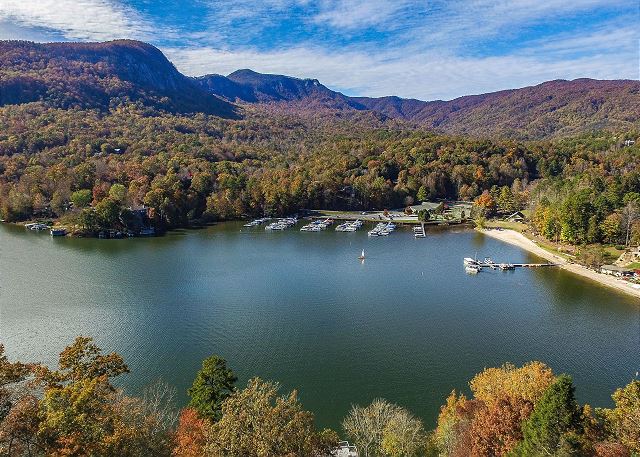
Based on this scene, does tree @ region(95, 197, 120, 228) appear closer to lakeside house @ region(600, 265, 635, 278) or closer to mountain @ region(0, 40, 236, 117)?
lakeside house @ region(600, 265, 635, 278)

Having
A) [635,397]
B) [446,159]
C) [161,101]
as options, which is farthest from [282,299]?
[161,101]

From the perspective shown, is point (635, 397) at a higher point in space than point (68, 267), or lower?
higher

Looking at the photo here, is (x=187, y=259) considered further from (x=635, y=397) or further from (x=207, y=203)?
(x=635, y=397)

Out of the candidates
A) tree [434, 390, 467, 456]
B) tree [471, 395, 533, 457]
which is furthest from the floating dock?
tree [471, 395, 533, 457]

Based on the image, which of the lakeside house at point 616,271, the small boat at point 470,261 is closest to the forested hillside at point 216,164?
the lakeside house at point 616,271

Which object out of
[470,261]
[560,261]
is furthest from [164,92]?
[560,261]

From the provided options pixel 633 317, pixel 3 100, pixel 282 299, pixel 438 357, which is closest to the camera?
pixel 438 357

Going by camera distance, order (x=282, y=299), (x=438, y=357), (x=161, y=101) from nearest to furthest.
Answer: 1. (x=438, y=357)
2. (x=282, y=299)
3. (x=161, y=101)

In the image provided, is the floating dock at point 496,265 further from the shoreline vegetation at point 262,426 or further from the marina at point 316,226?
the shoreline vegetation at point 262,426
